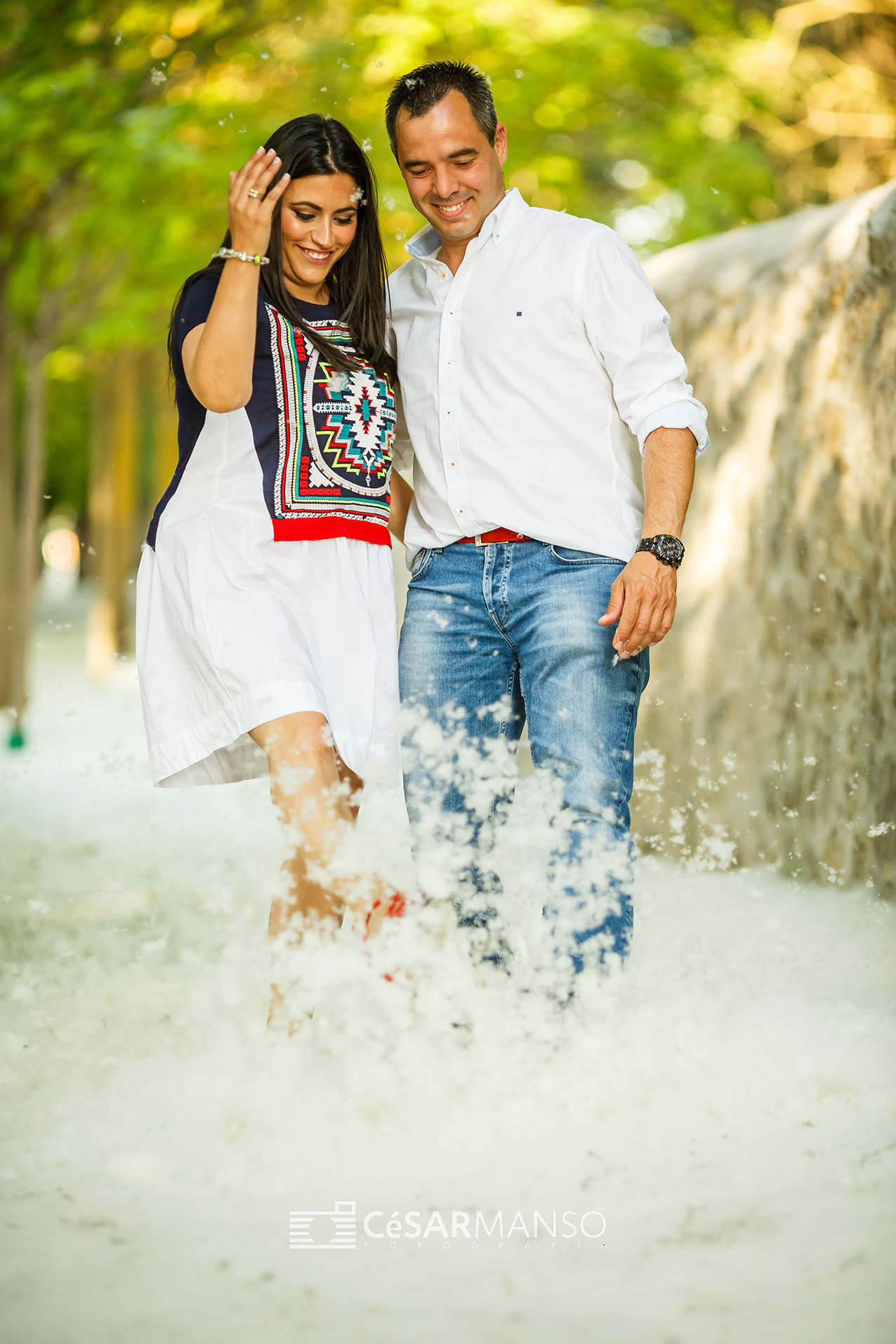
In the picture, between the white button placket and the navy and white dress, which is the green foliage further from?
the navy and white dress

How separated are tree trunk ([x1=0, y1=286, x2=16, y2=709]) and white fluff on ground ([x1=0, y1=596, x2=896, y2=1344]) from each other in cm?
586

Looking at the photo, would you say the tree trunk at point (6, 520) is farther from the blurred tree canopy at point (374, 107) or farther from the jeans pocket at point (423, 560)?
the jeans pocket at point (423, 560)

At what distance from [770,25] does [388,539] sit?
350 inches

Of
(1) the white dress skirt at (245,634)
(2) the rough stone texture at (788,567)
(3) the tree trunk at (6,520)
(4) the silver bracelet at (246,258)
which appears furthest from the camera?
(3) the tree trunk at (6,520)

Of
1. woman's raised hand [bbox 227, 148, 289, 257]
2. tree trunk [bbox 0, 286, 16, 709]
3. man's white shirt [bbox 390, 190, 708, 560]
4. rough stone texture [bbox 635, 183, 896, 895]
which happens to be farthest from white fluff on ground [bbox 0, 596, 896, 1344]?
tree trunk [bbox 0, 286, 16, 709]

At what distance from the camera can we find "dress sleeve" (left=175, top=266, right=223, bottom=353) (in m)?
2.82

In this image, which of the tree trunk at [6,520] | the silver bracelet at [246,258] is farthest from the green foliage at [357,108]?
the silver bracelet at [246,258]

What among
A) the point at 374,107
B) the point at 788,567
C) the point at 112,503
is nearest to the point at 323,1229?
the point at 788,567

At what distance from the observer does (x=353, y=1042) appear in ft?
9.58

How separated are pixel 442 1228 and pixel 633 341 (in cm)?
185

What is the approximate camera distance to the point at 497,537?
10.0 ft

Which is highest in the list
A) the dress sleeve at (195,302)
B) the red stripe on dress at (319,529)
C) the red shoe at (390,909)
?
the dress sleeve at (195,302)

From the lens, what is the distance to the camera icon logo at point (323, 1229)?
2.30 metres

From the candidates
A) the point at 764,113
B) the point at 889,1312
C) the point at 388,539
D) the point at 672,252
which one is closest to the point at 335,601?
the point at 388,539
